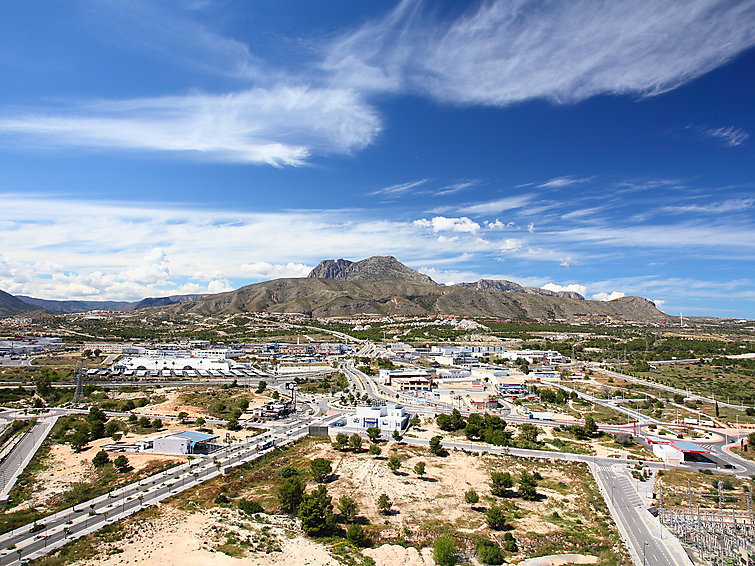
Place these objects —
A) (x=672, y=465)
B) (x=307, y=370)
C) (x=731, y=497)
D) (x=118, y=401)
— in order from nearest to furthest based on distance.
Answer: (x=731, y=497)
(x=672, y=465)
(x=118, y=401)
(x=307, y=370)

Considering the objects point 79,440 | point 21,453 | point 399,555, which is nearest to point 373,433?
point 399,555

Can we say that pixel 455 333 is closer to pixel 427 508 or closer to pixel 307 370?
pixel 307 370

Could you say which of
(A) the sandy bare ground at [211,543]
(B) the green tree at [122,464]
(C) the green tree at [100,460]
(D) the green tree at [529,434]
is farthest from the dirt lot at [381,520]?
(C) the green tree at [100,460]

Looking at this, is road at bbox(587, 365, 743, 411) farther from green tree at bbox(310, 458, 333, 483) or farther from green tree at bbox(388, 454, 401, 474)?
green tree at bbox(310, 458, 333, 483)

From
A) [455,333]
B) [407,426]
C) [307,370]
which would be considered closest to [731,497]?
[407,426]

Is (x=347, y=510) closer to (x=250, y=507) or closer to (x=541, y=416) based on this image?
(x=250, y=507)

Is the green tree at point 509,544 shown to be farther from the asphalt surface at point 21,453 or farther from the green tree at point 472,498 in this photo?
the asphalt surface at point 21,453

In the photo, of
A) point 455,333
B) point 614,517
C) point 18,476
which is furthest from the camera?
point 455,333
